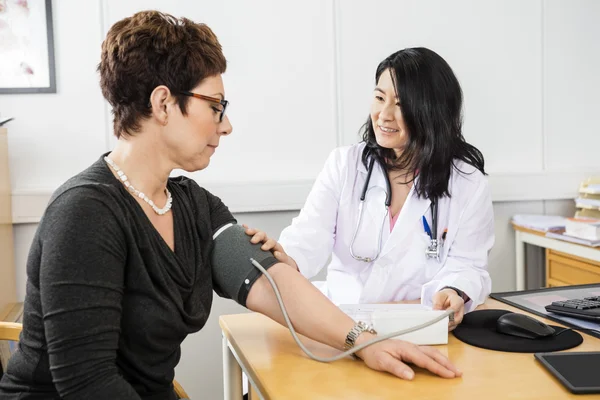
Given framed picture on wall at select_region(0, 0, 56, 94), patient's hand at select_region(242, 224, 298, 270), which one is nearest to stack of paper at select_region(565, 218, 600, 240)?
patient's hand at select_region(242, 224, 298, 270)

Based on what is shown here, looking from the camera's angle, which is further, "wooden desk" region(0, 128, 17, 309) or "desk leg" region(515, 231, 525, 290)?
"desk leg" region(515, 231, 525, 290)

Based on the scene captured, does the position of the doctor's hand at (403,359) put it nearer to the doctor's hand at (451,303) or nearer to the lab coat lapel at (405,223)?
the doctor's hand at (451,303)

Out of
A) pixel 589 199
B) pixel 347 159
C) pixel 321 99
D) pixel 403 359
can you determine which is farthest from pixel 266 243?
pixel 589 199

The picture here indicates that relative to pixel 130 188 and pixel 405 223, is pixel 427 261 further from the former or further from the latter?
pixel 130 188

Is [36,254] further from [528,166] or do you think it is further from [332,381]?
[528,166]

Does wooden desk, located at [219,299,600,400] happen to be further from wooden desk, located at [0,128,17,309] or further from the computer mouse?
wooden desk, located at [0,128,17,309]

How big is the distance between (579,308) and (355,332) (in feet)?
1.67

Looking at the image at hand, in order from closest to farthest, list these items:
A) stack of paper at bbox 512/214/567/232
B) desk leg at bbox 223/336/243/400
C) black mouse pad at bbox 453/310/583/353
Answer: black mouse pad at bbox 453/310/583/353, desk leg at bbox 223/336/243/400, stack of paper at bbox 512/214/567/232

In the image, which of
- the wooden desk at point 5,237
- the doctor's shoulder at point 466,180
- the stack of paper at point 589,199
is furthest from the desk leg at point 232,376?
the stack of paper at point 589,199

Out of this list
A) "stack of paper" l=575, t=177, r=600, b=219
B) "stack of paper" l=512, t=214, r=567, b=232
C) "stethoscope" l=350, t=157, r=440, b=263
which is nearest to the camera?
"stethoscope" l=350, t=157, r=440, b=263

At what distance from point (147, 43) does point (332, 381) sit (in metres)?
0.68

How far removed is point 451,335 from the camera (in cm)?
124

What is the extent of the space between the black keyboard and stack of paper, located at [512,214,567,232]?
1.31 m

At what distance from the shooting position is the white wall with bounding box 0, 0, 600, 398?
2.41m
